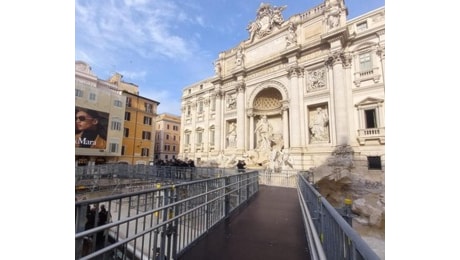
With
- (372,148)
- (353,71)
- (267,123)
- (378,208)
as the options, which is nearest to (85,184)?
(267,123)

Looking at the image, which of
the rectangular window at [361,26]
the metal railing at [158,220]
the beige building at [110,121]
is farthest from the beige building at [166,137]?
the metal railing at [158,220]

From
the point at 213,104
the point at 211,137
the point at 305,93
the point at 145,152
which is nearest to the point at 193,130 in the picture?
the point at 211,137

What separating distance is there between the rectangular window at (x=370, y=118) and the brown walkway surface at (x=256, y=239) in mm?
12408

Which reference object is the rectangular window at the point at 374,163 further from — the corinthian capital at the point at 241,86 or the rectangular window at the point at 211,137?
the rectangular window at the point at 211,137

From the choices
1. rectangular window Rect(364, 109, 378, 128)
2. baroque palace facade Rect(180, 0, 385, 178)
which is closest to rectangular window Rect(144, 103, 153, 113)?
baroque palace facade Rect(180, 0, 385, 178)

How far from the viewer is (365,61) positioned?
1536cm

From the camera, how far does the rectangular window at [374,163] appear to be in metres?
13.5

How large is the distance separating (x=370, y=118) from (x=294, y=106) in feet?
17.6

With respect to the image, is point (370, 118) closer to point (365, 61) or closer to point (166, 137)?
point (365, 61)

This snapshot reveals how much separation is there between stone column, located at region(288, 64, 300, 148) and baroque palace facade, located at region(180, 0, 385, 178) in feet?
0.26

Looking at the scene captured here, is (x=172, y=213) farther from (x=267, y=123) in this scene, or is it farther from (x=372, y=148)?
(x=267, y=123)

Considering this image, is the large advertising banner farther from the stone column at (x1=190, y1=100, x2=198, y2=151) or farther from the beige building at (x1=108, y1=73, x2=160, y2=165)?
the stone column at (x1=190, y1=100, x2=198, y2=151)

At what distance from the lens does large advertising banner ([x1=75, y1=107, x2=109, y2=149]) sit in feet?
66.2
